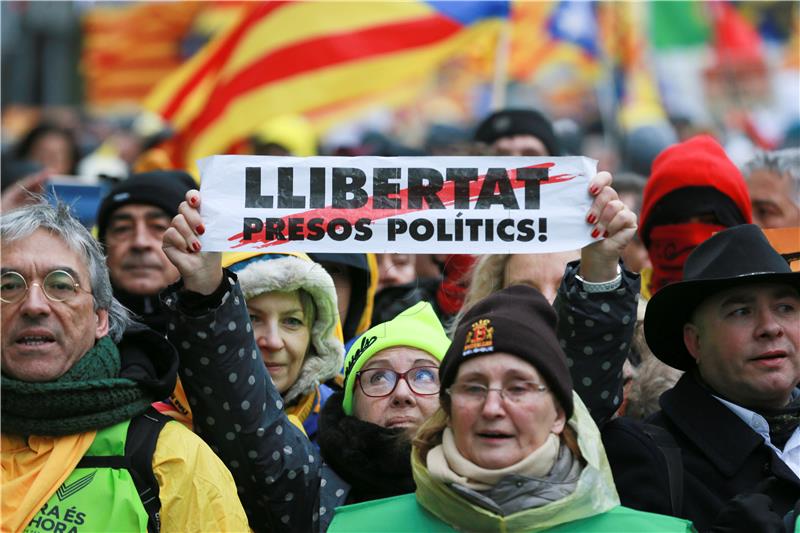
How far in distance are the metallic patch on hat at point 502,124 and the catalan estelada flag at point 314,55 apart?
135 cm

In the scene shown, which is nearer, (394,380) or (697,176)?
(394,380)

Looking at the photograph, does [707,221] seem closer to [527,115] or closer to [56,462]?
[527,115]

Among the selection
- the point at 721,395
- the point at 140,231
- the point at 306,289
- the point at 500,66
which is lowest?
the point at 721,395

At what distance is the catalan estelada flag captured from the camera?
8.75 metres

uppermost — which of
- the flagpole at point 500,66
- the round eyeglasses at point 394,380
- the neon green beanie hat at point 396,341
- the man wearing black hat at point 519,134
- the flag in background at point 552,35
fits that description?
the flag in background at point 552,35

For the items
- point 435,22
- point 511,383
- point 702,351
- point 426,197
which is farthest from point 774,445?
point 435,22

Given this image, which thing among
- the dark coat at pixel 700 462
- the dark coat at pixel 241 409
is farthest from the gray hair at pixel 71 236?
the dark coat at pixel 700 462

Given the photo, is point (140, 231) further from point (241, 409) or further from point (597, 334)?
point (597, 334)

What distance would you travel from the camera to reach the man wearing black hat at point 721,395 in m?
4.27

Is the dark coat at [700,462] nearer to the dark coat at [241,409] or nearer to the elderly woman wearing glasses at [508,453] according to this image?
the elderly woman wearing glasses at [508,453]

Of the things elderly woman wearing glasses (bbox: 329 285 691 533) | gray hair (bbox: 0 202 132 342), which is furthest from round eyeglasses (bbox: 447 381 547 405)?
gray hair (bbox: 0 202 132 342)

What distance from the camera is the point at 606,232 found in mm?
4285

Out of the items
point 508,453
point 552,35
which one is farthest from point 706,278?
point 552,35

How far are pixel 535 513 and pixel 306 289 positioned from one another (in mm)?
1627
